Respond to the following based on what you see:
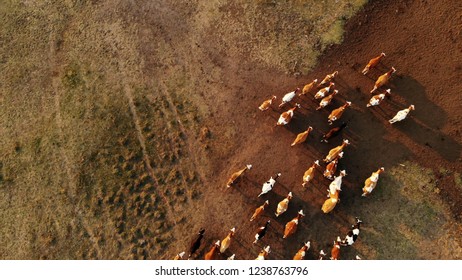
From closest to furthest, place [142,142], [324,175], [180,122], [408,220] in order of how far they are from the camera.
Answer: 1. [408,220]
2. [324,175]
3. [142,142]
4. [180,122]

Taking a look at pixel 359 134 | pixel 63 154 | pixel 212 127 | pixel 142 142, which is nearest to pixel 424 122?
pixel 359 134

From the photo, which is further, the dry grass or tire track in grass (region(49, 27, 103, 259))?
tire track in grass (region(49, 27, 103, 259))

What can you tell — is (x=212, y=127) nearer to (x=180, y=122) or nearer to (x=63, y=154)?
(x=180, y=122)

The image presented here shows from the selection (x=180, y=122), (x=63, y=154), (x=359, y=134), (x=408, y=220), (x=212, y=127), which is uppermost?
(x=359, y=134)

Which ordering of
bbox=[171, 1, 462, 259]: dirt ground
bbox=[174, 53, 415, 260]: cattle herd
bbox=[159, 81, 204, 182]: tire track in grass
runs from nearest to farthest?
bbox=[174, 53, 415, 260]: cattle herd < bbox=[171, 1, 462, 259]: dirt ground < bbox=[159, 81, 204, 182]: tire track in grass

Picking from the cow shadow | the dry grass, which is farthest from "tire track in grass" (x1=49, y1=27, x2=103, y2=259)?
the cow shadow

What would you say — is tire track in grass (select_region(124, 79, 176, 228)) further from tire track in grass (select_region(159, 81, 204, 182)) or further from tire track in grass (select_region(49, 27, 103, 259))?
tire track in grass (select_region(49, 27, 103, 259))

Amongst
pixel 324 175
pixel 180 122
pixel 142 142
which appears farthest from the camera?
pixel 180 122
